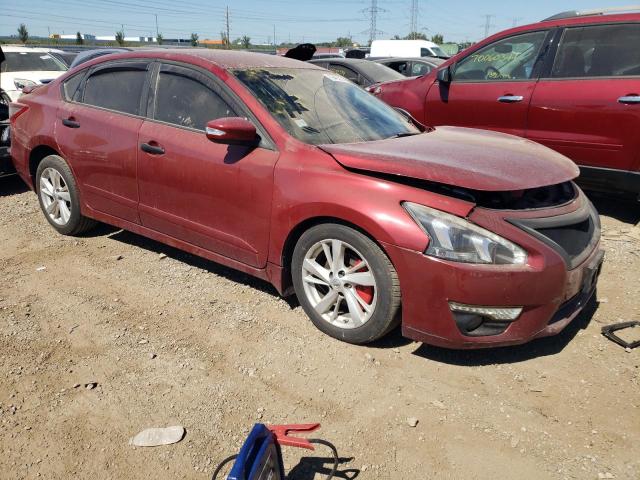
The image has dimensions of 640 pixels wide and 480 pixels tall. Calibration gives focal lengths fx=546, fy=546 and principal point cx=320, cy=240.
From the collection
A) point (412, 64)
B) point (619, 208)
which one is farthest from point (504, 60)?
point (412, 64)

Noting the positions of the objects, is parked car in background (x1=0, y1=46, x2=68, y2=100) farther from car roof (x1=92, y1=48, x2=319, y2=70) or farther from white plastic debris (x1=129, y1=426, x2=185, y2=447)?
white plastic debris (x1=129, y1=426, x2=185, y2=447)

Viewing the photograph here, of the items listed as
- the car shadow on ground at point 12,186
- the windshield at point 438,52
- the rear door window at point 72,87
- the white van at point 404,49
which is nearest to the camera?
the rear door window at point 72,87

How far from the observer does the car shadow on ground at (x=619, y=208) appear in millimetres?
5258

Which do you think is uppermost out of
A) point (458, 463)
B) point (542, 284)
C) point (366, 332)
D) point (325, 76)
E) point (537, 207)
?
point (325, 76)

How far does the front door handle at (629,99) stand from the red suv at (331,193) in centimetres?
162

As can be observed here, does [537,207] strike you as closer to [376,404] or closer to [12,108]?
[376,404]

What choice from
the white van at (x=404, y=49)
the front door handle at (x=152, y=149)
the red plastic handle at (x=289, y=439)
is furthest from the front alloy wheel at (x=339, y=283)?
the white van at (x=404, y=49)

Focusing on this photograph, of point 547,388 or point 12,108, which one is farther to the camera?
point 12,108

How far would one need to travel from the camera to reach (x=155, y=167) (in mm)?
3775

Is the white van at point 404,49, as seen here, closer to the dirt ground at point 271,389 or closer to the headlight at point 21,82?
the headlight at point 21,82

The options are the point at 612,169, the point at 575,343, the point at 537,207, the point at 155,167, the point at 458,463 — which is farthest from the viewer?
the point at 612,169

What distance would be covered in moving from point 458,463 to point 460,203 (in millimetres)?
1222

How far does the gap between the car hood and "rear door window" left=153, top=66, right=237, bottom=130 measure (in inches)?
33.4

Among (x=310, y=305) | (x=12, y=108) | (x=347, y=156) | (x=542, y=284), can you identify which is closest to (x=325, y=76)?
(x=347, y=156)
